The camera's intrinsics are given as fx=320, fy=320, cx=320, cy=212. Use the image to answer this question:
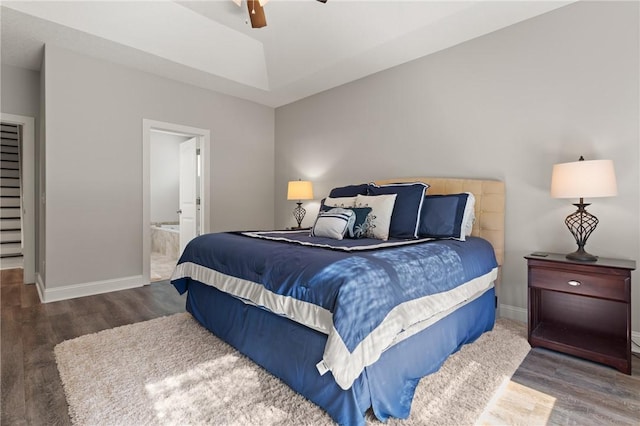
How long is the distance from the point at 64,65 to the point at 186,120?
4.45 feet

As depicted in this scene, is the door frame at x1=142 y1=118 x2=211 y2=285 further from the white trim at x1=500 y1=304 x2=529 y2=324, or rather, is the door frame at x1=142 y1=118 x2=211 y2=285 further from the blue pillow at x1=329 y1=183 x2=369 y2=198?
the white trim at x1=500 y1=304 x2=529 y2=324

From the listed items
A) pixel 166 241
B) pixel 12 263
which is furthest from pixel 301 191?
pixel 12 263

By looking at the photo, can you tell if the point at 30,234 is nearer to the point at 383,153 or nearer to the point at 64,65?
the point at 64,65

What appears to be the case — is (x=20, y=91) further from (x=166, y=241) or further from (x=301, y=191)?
(x=301, y=191)

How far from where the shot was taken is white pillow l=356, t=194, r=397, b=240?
2.72 metres

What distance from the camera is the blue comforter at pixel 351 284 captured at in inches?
53.0

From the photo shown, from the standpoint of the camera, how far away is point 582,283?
2.12m

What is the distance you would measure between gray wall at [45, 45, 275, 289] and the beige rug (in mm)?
1586

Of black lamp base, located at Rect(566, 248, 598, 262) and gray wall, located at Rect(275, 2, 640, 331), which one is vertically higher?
gray wall, located at Rect(275, 2, 640, 331)

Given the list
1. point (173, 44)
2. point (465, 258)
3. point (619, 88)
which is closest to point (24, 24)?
point (173, 44)

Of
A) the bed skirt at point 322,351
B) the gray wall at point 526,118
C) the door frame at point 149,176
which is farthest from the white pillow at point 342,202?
the door frame at point 149,176

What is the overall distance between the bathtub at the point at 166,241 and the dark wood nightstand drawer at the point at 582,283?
17.3 ft

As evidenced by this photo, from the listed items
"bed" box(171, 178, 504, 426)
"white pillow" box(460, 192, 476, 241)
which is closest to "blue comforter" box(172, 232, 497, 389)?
"bed" box(171, 178, 504, 426)

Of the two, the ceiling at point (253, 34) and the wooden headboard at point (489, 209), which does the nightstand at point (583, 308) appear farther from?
the ceiling at point (253, 34)
